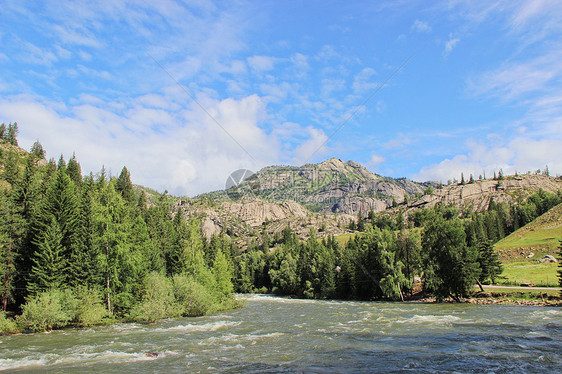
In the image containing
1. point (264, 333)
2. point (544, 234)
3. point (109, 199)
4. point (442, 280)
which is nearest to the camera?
point (264, 333)

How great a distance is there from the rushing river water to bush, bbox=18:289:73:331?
2451 mm

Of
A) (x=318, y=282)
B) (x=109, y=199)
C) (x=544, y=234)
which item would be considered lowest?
(x=318, y=282)

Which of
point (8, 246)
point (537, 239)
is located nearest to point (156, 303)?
point (8, 246)

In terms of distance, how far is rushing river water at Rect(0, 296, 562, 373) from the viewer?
64.5 feet

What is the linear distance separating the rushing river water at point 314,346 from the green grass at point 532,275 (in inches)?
959

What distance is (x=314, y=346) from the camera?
25.5 m

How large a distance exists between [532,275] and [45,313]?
3356 inches

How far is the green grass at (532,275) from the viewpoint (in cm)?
5900

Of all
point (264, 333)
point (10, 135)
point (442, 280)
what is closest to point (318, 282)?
point (442, 280)

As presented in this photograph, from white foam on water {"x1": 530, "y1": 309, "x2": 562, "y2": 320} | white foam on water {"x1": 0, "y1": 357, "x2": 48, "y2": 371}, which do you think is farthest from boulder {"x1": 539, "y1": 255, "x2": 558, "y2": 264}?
white foam on water {"x1": 0, "y1": 357, "x2": 48, "y2": 371}

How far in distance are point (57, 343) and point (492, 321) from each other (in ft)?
139

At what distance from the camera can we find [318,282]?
84312 millimetres

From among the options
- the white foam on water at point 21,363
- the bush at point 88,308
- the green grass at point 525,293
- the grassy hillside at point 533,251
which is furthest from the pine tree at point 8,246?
the grassy hillside at point 533,251

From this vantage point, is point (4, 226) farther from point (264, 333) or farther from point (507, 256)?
point (507, 256)
